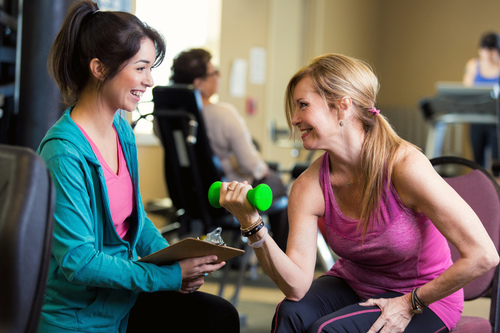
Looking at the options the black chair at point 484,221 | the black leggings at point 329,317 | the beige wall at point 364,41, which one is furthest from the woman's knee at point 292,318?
the beige wall at point 364,41

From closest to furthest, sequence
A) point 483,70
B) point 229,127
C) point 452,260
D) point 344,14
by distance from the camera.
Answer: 1. point 452,260
2. point 229,127
3. point 483,70
4. point 344,14

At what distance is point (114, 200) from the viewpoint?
1.28m

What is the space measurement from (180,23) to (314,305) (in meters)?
4.07

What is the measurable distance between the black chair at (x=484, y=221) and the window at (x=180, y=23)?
3.29 m

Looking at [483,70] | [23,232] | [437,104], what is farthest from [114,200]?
[483,70]

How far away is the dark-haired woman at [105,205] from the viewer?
1146 mm

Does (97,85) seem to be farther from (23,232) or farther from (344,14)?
(344,14)

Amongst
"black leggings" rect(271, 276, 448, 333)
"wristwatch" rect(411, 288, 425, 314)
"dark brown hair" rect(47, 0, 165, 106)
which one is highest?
"dark brown hair" rect(47, 0, 165, 106)

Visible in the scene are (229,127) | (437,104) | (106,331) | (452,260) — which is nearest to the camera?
(106,331)

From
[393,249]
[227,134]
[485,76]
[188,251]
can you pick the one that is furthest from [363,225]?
[485,76]

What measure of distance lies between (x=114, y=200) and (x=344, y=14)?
642 centimetres

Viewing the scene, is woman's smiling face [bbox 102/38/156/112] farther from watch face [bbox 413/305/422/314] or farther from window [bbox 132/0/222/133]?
window [bbox 132/0/222/133]

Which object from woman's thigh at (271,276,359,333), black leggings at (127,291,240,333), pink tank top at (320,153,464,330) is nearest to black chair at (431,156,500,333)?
pink tank top at (320,153,464,330)

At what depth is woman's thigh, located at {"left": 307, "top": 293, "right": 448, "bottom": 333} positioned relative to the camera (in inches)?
49.1
